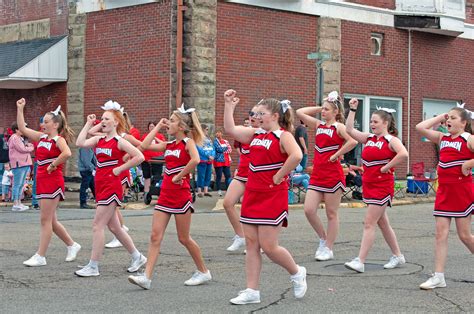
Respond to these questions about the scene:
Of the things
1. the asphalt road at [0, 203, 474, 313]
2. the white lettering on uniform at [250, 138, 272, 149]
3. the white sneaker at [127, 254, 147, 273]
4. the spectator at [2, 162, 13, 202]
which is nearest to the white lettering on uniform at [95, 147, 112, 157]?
the white sneaker at [127, 254, 147, 273]

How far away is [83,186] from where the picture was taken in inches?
711

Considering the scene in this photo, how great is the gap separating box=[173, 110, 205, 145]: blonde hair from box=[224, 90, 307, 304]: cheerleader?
1.03 meters

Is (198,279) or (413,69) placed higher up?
(413,69)

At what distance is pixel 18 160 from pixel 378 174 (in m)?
10.4

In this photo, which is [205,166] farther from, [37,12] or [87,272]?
[87,272]

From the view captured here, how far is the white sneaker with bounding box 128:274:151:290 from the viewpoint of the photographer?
A: 8148 mm

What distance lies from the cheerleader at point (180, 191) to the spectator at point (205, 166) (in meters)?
10.4

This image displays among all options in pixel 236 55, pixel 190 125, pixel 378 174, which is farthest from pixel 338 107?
pixel 236 55

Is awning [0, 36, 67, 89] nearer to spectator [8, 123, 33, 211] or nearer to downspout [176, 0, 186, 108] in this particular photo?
downspout [176, 0, 186, 108]

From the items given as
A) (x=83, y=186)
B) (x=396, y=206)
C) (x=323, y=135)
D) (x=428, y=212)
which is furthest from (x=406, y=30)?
(x=323, y=135)

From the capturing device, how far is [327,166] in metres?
10.5

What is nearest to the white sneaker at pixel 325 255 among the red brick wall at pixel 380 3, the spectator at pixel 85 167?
the spectator at pixel 85 167

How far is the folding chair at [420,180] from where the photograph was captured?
21.8 m

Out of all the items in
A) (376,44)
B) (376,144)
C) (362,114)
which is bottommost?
(376,144)
